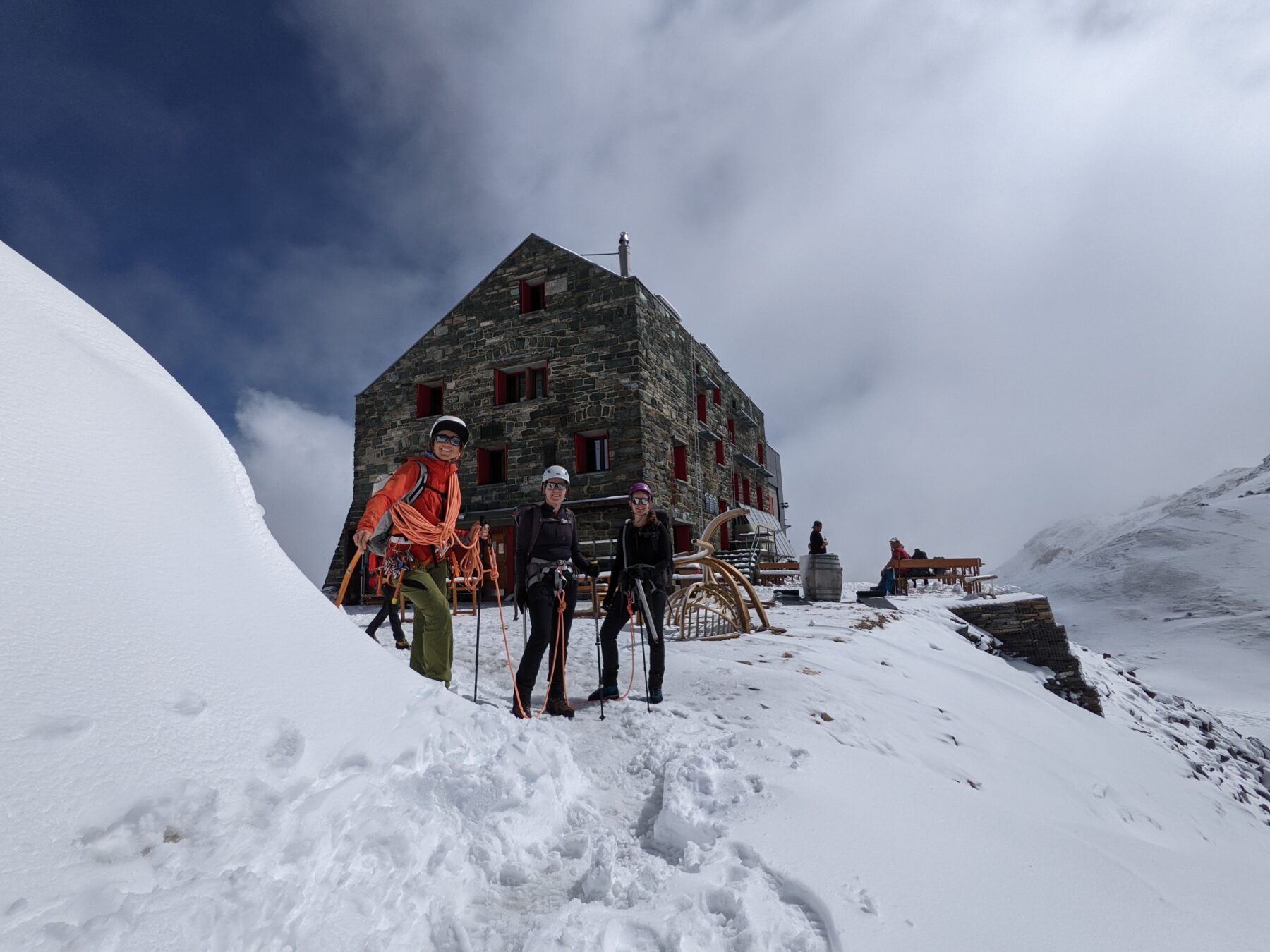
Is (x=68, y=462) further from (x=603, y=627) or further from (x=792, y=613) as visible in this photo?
(x=792, y=613)

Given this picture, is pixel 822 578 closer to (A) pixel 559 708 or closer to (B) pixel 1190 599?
(A) pixel 559 708

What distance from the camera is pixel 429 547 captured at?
13.4 feet

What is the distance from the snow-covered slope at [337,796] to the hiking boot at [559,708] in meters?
0.25

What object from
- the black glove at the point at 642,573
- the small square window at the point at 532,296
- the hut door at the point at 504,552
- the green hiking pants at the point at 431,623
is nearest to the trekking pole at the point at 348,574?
the green hiking pants at the point at 431,623

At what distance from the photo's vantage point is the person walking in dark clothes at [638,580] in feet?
15.2

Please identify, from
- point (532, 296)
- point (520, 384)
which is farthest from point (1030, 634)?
point (532, 296)

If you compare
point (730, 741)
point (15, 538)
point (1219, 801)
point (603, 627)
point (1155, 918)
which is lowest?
point (1219, 801)

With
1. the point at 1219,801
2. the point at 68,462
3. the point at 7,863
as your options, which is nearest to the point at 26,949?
the point at 7,863

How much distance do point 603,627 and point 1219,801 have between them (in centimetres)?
773

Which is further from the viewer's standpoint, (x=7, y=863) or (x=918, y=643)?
(x=918, y=643)

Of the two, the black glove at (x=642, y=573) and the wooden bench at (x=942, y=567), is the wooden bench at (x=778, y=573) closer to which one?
the wooden bench at (x=942, y=567)

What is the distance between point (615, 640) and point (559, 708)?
72 centimetres

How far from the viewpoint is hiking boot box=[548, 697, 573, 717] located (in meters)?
4.19

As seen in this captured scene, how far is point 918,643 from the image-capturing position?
8305mm
